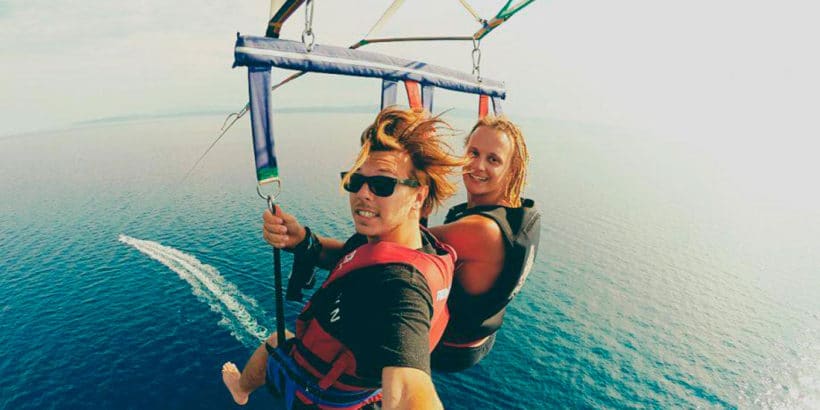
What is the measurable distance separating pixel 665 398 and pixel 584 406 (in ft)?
43.2

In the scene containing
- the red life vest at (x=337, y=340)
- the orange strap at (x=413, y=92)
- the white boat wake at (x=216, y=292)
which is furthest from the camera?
the white boat wake at (x=216, y=292)

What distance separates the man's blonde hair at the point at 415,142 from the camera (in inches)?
137

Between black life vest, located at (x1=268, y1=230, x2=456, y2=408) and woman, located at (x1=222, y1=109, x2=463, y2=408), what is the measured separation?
0.01 m

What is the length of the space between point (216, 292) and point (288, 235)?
64136mm

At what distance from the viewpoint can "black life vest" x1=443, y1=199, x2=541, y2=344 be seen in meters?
4.37

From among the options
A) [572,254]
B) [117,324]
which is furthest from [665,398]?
[117,324]

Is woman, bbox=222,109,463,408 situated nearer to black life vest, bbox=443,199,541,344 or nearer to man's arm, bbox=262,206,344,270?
man's arm, bbox=262,206,344,270

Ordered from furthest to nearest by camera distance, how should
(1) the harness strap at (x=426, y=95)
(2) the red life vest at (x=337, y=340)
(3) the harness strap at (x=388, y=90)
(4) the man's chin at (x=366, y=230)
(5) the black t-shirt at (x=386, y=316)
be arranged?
1. (1) the harness strap at (x=426, y=95)
2. (3) the harness strap at (x=388, y=90)
3. (4) the man's chin at (x=366, y=230)
4. (2) the red life vest at (x=337, y=340)
5. (5) the black t-shirt at (x=386, y=316)

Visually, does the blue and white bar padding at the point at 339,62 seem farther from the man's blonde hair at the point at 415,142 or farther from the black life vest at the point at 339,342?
the black life vest at the point at 339,342

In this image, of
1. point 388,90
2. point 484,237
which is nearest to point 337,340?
point 484,237

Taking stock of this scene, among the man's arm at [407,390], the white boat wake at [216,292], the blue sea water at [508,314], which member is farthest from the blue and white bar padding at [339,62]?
the white boat wake at [216,292]

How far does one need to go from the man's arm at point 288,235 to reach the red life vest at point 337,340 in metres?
1.27

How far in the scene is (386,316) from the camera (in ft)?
8.71

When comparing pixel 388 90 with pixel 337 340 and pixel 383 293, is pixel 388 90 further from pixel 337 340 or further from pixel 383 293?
pixel 383 293
